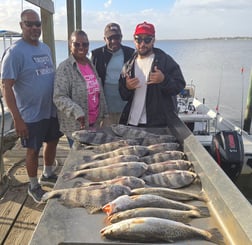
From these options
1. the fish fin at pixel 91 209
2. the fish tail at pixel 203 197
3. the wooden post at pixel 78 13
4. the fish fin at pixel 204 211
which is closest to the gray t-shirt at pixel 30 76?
the fish fin at pixel 91 209

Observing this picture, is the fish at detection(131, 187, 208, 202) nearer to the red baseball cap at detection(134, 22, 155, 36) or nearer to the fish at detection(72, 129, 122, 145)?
the fish at detection(72, 129, 122, 145)

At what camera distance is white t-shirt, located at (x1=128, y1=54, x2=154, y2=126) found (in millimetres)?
3498

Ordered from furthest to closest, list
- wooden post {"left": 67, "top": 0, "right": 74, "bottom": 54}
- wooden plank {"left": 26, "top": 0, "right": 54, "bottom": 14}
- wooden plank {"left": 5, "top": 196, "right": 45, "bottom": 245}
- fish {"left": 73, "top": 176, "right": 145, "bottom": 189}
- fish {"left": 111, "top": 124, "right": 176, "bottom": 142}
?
wooden post {"left": 67, "top": 0, "right": 74, "bottom": 54} → wooden plank {"left": 26, "top": 0, "right": 54, "bottom": 14} → wooden plank {"left": 5, "top": 196, "right": 45, "bottom": 245} → fish {"left": 111, "top": 124, "right": 176, "bottom": 142} → fish {"left": 73, "top": 176, "right": 145, "bottom": 189}

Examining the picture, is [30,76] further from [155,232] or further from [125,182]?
[155,232]

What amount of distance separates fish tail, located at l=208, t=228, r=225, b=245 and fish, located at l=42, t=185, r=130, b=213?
580 mm

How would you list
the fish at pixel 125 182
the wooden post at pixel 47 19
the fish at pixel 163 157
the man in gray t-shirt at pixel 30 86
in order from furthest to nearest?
the wooden post at pixel 47 19 → the man in gray t-shirt at pixel 30 86 → the fish at pixel 163 157 → the fish at pixel 125 182

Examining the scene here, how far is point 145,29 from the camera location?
11.1 feet

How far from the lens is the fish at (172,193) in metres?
2.09

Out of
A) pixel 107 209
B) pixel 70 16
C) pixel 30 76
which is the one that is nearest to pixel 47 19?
pixel 70 16

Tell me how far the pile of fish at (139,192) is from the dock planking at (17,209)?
1271mm

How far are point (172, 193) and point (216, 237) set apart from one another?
478 mm

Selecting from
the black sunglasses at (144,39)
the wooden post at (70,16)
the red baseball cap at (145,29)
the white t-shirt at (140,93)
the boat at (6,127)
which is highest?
the wooden post at (70,16)

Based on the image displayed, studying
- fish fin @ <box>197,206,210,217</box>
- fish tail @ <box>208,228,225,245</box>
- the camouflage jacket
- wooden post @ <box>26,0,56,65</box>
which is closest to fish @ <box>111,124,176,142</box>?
the camouflage jacket

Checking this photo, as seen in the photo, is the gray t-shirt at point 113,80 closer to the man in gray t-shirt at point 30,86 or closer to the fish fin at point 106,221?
the man in gray t-shirt at point 30,86
